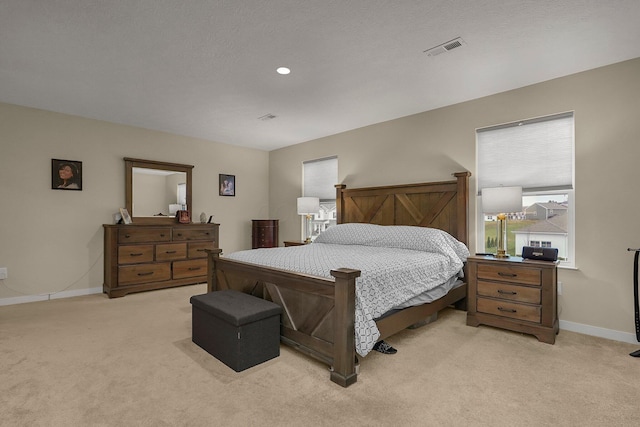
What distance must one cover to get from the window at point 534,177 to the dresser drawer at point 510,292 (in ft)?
2.13

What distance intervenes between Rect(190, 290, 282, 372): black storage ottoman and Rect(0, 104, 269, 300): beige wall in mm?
2919

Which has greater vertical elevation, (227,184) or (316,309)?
(227,184)

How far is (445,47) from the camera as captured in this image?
8.50 feet

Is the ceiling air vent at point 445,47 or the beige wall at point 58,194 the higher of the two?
the ceiling air vent at point 445,47

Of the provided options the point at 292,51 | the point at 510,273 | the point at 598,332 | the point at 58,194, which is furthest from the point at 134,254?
the point at 598,332

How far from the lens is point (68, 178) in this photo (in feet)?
14.1

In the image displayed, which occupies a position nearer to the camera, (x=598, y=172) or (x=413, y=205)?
(x=598, y=172)

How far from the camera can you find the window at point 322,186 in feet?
17.6

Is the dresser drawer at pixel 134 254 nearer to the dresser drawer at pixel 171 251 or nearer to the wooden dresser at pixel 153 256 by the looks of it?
the wooden dresser at pixel 153 256

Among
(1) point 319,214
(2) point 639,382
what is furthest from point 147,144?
(2) point 639,382

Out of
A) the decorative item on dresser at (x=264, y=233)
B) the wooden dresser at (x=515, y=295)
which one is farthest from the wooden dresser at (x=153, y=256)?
the wooden dresser at (x=515, y=295)

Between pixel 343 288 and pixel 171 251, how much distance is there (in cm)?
362

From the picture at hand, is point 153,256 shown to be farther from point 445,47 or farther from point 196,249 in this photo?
point 445,47

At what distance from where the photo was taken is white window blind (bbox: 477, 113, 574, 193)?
3.16 m
